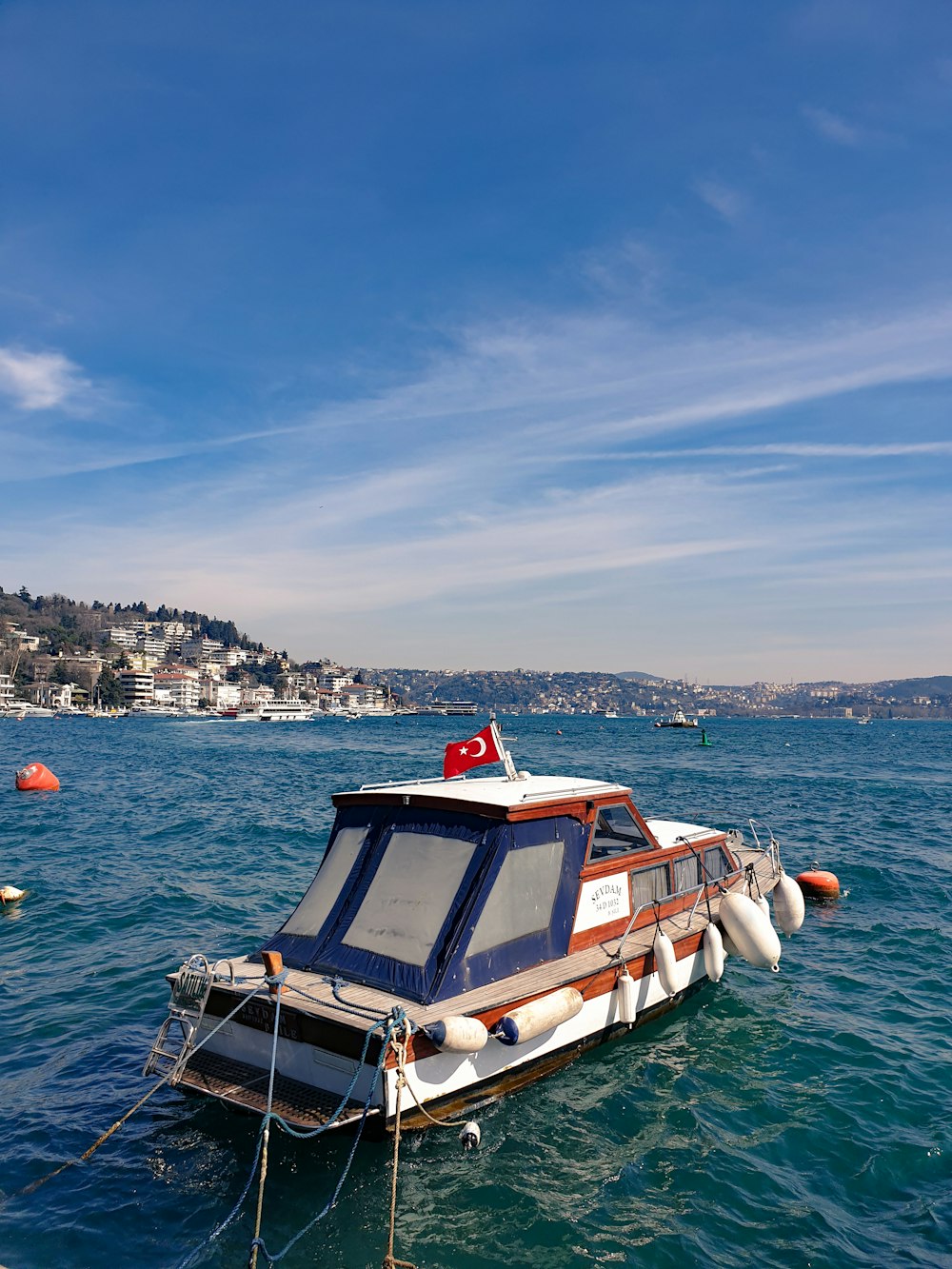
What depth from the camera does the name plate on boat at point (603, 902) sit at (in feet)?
37.5

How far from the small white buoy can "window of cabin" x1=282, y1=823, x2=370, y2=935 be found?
296 centimetres

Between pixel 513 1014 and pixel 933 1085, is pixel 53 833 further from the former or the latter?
pixel 933 1085

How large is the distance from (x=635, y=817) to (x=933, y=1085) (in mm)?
5196

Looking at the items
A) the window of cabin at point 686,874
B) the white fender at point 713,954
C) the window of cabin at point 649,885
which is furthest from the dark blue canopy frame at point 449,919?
the window of cabin at point 686,874

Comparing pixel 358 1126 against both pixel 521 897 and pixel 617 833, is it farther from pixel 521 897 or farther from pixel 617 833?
pixel 617 833

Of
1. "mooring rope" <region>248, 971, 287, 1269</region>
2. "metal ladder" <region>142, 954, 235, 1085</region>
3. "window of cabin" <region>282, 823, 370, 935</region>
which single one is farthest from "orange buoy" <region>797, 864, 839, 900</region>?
"metal ladder" <region>142, 954, 235, 1085</region>

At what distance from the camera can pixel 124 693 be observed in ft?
652

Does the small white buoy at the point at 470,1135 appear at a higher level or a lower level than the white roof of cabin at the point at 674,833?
lower

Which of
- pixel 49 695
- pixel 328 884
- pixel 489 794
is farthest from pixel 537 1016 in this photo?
pixel 49 695

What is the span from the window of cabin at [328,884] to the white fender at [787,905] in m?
9.42

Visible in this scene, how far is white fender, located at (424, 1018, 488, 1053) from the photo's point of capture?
804cm

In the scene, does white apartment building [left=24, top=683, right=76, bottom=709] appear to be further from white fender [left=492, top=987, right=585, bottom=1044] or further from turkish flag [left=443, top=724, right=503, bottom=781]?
white fender [left=492, top=987, right=585, bottom=1044]

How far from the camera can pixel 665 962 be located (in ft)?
38.1

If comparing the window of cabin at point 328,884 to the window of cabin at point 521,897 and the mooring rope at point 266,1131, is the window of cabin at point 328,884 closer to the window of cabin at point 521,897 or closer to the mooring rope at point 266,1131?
the mooring rope at point 266,1131
